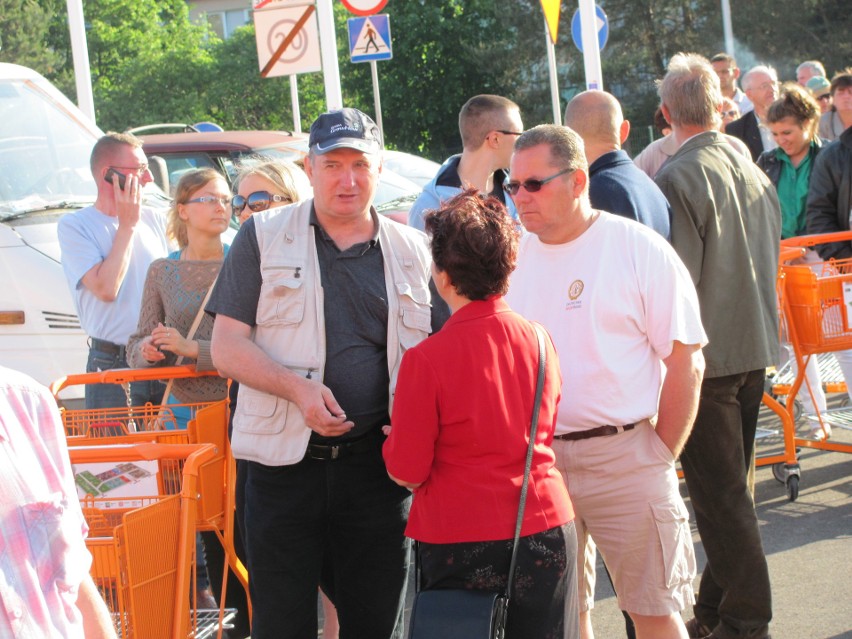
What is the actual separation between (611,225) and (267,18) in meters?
8.05

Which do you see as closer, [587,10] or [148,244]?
[148,244]

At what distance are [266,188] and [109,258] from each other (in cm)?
106

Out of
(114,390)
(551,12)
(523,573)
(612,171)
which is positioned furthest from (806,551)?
(551,12)

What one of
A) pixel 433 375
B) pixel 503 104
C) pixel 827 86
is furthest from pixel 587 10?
pixel 433 375

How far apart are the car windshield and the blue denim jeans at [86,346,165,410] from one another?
212cm

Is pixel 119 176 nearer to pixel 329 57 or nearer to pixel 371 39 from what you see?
pixel 329 57

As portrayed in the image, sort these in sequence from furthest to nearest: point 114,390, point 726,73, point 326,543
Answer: point 726,73 < point 114,390 < point 326,543

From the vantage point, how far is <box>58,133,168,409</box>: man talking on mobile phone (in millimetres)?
5477

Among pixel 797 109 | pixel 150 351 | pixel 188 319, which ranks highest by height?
pixel 797 109

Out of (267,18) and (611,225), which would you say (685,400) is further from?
(267,18)

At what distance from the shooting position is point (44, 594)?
2000mm

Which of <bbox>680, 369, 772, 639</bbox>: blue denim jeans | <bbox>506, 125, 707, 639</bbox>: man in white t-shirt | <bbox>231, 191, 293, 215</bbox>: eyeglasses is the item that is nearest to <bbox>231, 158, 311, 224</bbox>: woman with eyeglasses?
<bbox>231, 191, 293, 215</bbox>: eyeglasses

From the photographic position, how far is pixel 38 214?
7.28 meters

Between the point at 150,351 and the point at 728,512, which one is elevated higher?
the point at 150,351
